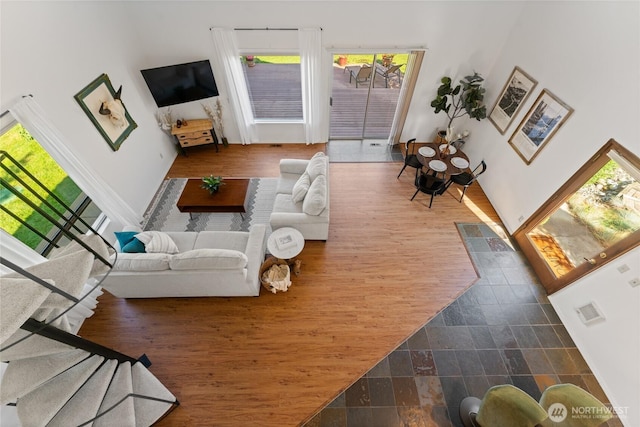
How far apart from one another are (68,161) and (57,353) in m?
2.47

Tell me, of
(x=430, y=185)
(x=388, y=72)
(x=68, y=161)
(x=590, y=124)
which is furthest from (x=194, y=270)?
(x=388, y=72)

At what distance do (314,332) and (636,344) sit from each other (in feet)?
11.2

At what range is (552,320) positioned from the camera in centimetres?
361

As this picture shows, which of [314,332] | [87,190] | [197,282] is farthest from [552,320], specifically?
[87,190]

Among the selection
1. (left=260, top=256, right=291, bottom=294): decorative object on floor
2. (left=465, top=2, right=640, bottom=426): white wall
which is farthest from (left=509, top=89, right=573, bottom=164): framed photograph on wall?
(left=260, top=256, right=291, bottom=294): decorative object on floor

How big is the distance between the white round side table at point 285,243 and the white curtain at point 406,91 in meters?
3.71

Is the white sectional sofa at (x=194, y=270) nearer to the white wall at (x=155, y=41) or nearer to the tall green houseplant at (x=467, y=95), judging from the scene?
the white wall at (x=155, y=41)

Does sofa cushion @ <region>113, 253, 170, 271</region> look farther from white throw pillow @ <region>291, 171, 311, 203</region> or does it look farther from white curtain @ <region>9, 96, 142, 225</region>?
white throw pillow @ <region>291, 171, 311, 203</region>

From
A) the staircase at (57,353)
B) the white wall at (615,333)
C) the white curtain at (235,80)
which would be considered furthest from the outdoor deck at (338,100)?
the staircase at (57,353)

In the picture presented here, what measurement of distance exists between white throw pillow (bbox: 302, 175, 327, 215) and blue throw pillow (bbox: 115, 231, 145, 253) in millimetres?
2186

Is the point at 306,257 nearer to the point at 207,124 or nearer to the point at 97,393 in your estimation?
the point at 97,393

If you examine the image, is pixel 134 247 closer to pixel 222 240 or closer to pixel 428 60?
pixel 222 240

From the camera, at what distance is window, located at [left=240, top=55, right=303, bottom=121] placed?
247 inches

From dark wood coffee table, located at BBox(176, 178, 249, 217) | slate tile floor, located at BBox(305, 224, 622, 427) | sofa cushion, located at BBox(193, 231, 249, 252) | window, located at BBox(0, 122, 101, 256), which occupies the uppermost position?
window, located at BBox(0, 122, 101, 256)
